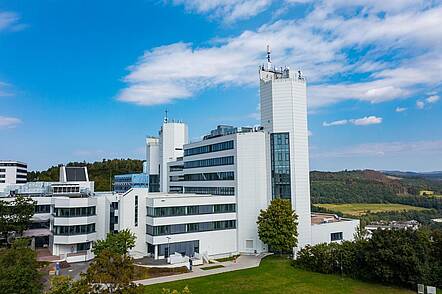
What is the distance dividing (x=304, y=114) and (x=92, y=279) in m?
36.3

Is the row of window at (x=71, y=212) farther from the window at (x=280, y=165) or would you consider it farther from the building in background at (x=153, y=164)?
the building in background at (x=153, y=164)

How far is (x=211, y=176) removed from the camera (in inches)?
2147

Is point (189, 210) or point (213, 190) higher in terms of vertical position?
point (213, 190)

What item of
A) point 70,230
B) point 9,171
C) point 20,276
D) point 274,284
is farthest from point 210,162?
point 9,171

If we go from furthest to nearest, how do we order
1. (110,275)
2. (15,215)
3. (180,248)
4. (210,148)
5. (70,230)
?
(210,148), (180,248), (15,215), (70,230), (110,275)

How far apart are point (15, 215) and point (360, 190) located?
99.3m

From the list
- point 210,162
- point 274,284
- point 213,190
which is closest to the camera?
point 274,284

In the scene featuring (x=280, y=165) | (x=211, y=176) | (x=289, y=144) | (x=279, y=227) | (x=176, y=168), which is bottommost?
(x=279, y=227)

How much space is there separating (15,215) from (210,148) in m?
26.9

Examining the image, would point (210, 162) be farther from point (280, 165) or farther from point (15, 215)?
point (15, 215)

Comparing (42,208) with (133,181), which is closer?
(42,208)

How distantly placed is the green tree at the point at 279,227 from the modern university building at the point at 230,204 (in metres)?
3.30

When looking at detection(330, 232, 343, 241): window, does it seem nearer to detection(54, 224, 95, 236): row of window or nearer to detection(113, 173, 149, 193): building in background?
detection(54, 224, 95, 236): row of window

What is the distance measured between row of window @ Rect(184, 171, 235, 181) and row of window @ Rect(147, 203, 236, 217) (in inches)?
168
